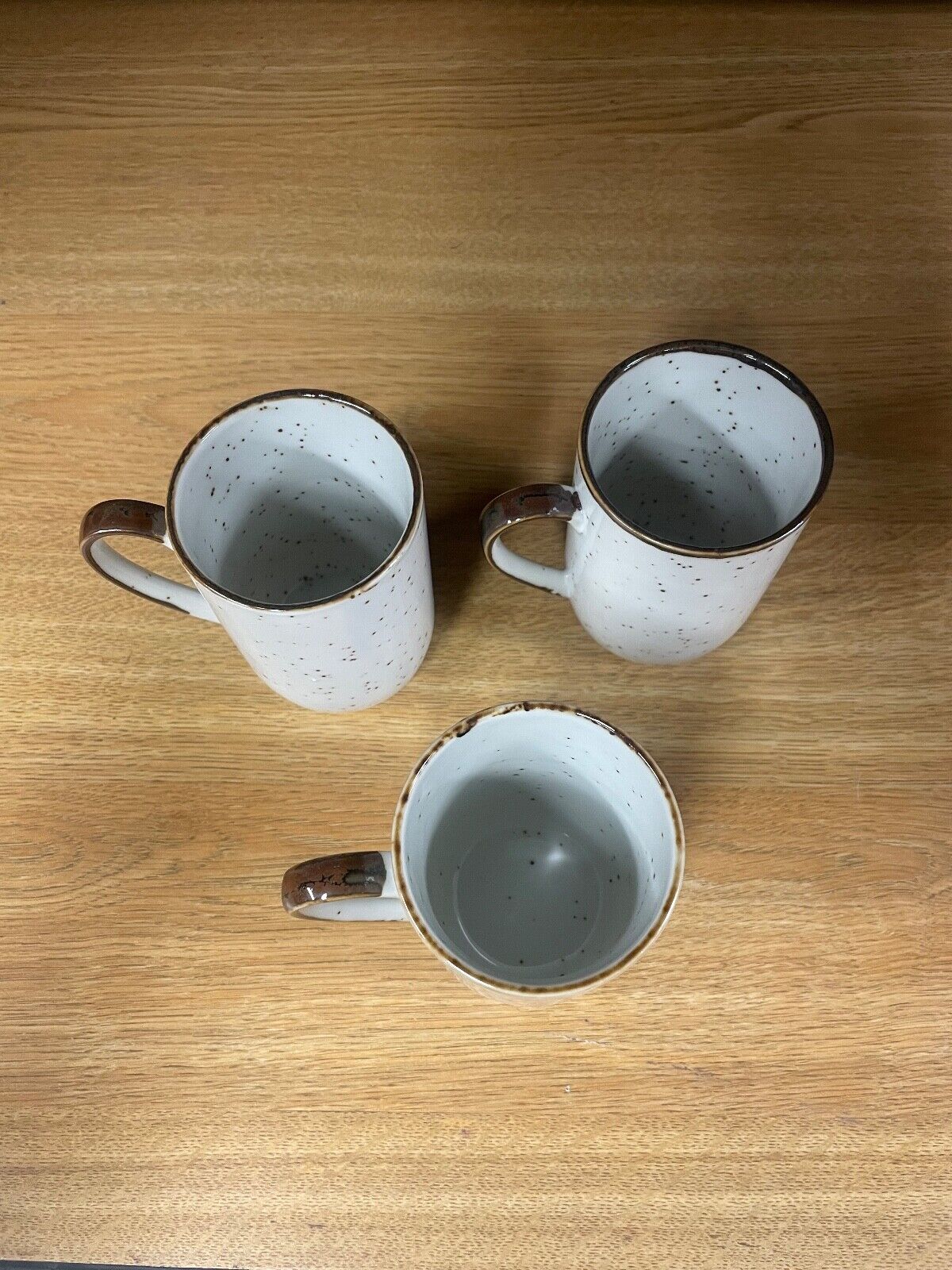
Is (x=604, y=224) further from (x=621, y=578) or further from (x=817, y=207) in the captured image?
(x=621, y=578)

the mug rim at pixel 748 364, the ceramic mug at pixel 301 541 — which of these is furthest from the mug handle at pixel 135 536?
the mug rim at pixel 748 364

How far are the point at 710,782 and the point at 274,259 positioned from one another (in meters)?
0.55

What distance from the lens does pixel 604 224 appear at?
2.72ft

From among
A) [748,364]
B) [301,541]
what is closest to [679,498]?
[748,364]

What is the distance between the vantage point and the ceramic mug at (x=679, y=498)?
1.85 ft

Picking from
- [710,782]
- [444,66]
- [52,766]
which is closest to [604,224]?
[444,66]

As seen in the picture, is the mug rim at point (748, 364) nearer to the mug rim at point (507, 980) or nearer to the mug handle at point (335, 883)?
the mug rim at point (507, 980)

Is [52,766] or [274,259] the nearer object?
[52,766]

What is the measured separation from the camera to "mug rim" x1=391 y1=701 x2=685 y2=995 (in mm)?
480

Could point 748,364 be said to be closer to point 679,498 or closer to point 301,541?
point 679,498

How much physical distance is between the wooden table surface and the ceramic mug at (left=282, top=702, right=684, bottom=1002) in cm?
5

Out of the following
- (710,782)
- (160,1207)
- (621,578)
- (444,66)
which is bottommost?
(160,1207)

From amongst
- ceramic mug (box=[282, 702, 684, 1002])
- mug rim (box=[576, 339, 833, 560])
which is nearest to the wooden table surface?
ceramic mug (box=[282, 702, 684, 1002])

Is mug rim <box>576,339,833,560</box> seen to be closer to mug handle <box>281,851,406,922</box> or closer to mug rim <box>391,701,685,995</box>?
mug rim <box>391,701,685,995</box>
